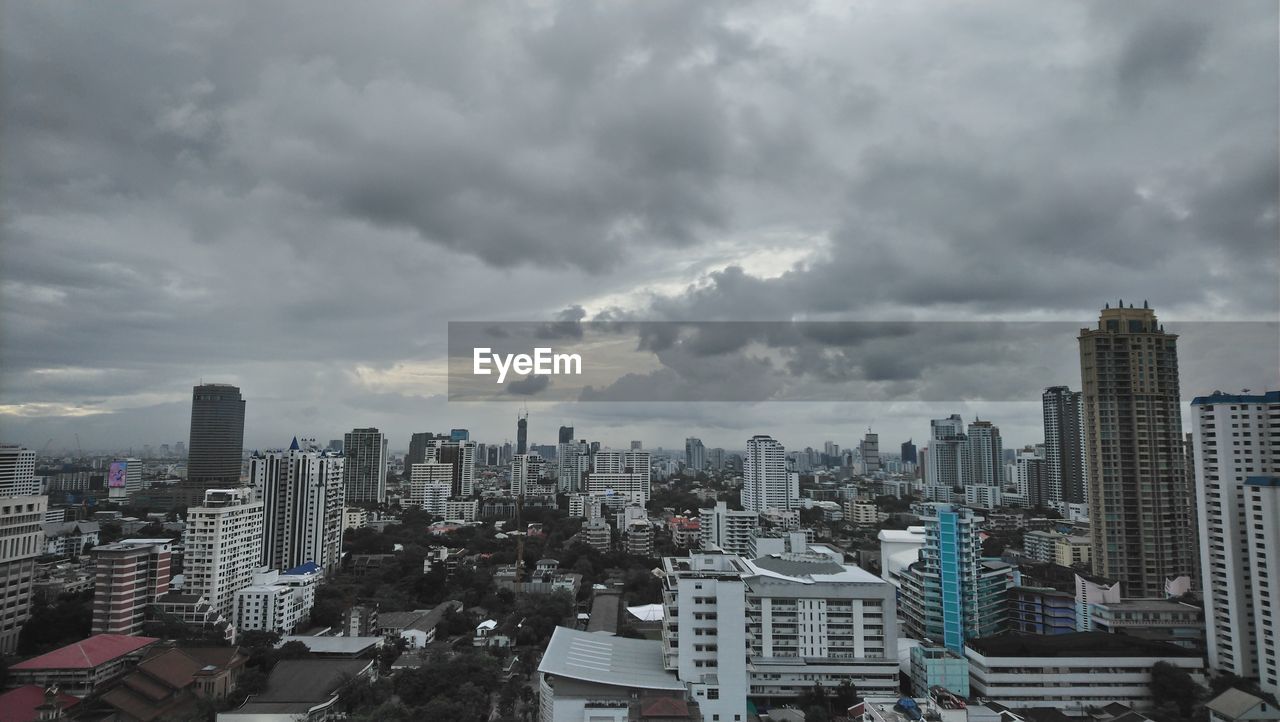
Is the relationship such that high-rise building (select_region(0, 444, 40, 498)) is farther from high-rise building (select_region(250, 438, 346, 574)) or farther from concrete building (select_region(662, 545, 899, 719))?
concrete building (select_region(662, 545, 899, 719))

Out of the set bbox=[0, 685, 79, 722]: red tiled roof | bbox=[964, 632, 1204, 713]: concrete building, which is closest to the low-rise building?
bbox=[0, 685, 79, 722]: red tiled roof

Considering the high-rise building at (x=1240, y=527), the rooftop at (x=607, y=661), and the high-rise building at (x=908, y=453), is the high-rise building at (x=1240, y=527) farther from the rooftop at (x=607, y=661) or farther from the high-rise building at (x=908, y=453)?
the high-rise building at (x=908, y=453)

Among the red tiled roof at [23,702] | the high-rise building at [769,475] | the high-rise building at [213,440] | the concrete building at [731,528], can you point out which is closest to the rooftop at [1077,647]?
the concrete building at [731,528]

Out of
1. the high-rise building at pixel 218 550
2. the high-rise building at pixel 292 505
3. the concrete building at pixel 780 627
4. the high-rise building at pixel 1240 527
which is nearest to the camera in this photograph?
the concrete building at pixel 780 627

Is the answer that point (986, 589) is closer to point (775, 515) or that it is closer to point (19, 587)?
point (775, 515)

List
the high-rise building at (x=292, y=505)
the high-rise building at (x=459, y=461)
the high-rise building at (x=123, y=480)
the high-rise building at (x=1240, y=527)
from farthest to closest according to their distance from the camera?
the high-rise building at (x=459, y=461) < the high-rise building at (x=123, y=480) < the high-rise building at (x=292, y=505) < the high-rise building at (x=1240, y=527)

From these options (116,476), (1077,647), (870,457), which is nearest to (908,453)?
(870,457)
